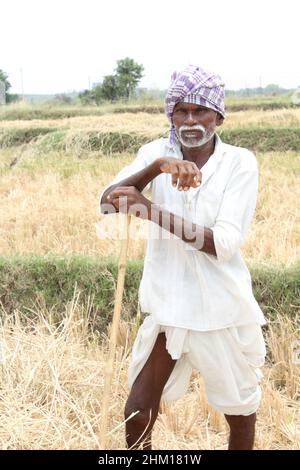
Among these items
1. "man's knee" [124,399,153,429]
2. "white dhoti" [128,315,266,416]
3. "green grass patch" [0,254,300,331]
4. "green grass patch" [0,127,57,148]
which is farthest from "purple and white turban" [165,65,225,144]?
A: "green grass patch" [0,127,57,148]

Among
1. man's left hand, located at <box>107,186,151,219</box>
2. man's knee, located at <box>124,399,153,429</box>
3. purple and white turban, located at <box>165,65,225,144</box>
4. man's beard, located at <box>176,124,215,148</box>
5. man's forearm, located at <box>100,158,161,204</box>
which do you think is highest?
purple and white turban, located at <box>165,65,225,144</box>

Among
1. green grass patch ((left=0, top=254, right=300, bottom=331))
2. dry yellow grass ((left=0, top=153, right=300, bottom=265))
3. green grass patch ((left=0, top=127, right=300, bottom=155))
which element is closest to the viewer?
green grass patch ((left=0, top=254, right=300, bottom=331))

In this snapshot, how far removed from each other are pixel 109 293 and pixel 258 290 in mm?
803

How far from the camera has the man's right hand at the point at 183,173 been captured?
1854 mm

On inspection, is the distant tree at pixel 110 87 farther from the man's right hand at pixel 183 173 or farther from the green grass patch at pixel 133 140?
the man's right hand at pixel 183 173

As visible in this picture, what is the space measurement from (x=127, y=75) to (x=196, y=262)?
772 inches

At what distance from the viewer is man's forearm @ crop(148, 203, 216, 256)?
1923 mm

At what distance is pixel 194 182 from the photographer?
6.10ft

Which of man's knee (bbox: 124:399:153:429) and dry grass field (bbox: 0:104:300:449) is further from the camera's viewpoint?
dry grass field (bbox: 0:104:300:449)

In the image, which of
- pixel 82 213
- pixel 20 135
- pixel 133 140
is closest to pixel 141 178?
pixel 82 213

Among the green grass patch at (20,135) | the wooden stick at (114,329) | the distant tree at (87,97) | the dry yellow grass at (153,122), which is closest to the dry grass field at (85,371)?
the wooden stick at (114,329)

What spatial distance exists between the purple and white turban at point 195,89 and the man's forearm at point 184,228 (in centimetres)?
33

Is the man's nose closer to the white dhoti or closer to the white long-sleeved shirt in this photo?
the white long-sleeved shirt

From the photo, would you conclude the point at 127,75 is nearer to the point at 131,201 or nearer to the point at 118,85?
the point at 118,85
